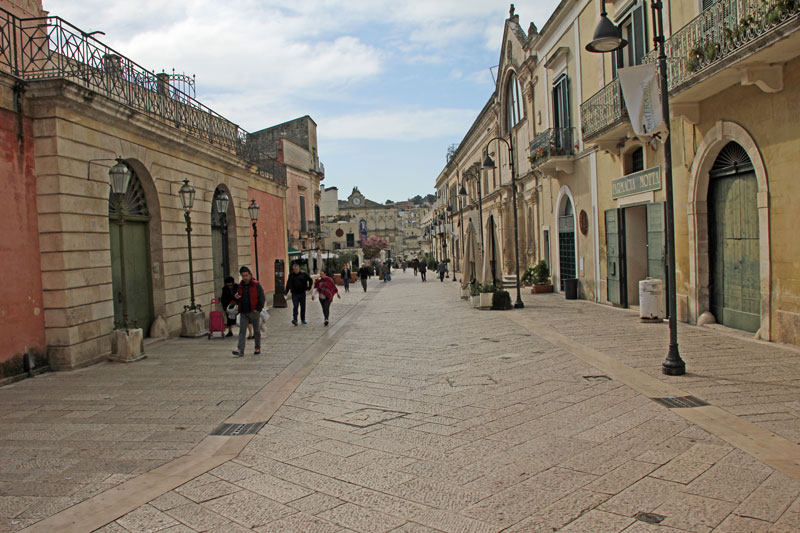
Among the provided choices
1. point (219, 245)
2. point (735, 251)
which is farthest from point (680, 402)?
point (219, 245)

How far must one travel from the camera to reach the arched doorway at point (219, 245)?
16.8 meters

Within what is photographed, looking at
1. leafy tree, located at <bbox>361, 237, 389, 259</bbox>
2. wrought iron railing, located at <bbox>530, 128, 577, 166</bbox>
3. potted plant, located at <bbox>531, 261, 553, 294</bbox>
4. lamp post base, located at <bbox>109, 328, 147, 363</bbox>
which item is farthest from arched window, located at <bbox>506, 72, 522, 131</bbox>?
leafy tree, located at <bbox>361, 237, 389, 259</bbox>

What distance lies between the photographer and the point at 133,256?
12.1 m

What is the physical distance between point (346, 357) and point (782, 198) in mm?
7186

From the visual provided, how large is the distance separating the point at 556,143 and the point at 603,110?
177 inches

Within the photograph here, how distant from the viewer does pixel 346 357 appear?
10.2 metres

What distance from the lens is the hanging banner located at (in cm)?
791

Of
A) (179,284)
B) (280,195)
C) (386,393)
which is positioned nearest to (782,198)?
(386,393)

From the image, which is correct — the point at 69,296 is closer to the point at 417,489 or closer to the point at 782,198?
the point at 417,489

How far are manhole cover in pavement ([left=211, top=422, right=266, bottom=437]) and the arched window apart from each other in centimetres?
2316

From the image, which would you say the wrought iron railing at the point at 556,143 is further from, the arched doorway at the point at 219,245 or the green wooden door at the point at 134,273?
the green wooden door at the point at 134,273

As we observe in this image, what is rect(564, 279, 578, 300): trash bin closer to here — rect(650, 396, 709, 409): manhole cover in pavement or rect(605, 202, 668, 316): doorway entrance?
rect(605, 202, 668, 316): doorway entrance

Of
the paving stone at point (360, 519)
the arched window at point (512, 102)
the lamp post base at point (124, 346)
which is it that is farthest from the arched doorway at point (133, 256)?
the arched window at point (512, 102)

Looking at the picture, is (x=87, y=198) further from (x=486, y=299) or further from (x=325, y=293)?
(x=486, y=299)
